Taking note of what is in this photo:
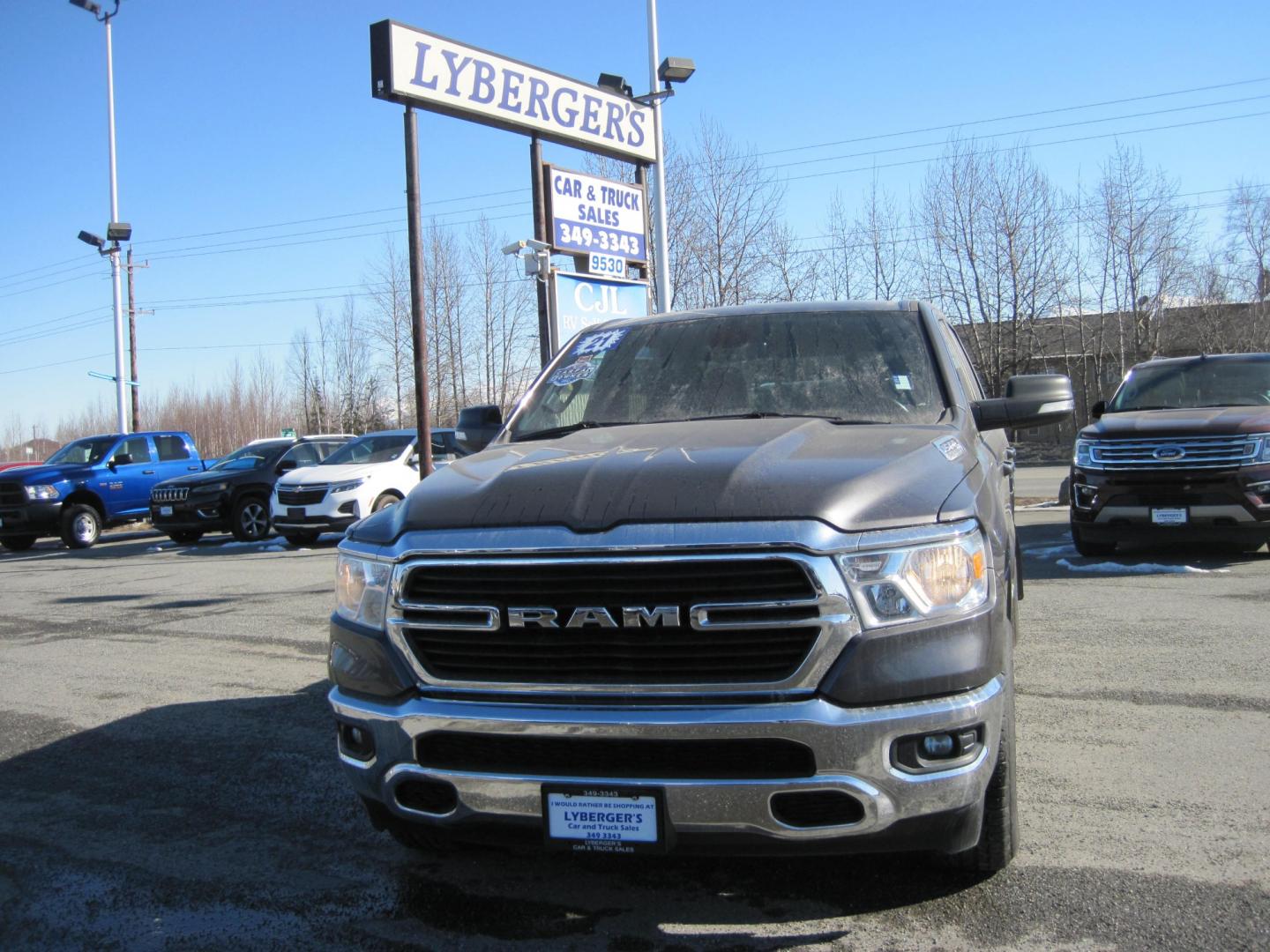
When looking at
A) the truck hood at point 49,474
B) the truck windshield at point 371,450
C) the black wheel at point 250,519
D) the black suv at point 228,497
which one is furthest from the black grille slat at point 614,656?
the truck hood at point 49,474

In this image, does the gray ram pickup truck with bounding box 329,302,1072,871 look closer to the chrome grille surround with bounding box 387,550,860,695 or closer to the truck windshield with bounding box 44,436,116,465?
the chrome grille surround with bounding box 387,550,860,695

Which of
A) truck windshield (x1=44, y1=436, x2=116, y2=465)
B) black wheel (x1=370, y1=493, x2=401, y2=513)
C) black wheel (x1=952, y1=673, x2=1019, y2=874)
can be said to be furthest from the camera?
truck windshield (x1=44, y1=436, x2=116, y2=465)

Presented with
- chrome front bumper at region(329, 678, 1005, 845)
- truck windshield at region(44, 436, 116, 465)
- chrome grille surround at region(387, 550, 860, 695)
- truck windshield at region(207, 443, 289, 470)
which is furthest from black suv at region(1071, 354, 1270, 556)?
truck windshield at region(44, 436, 116, 465)

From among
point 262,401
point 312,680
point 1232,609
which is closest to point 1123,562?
point 1232,609

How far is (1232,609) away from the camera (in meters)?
7.31

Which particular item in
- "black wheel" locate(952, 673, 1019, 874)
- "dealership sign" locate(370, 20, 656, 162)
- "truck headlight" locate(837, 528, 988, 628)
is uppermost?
"dealership sign" locate(370, 20, 656, 162)

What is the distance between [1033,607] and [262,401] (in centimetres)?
7660

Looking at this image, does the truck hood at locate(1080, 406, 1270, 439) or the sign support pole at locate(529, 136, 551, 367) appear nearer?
the truck hood at locate(1080, 406, 1270, 439)

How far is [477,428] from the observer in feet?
15.7

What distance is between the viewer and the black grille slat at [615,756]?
8.66 feet

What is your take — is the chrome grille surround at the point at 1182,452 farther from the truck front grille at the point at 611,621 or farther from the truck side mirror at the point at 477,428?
the truck front grille at the point at 611,621

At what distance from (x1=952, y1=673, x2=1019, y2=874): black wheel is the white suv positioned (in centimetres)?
1272

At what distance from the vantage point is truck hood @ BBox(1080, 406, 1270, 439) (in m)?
9.06

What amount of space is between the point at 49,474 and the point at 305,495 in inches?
A: 265
